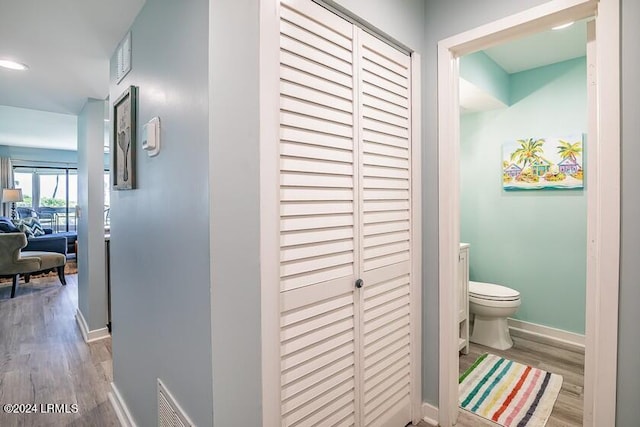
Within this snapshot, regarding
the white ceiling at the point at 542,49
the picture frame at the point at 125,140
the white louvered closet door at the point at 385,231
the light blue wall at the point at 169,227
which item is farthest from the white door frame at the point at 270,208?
the white ceiling at the point at 542,49

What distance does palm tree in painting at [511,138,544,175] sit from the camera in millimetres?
2967

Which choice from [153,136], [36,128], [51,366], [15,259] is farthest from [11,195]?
[153,136]

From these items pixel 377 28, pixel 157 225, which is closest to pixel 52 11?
pixel 157 225

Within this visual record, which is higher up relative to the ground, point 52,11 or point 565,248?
point 52,11

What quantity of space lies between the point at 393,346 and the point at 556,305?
211 centimetres

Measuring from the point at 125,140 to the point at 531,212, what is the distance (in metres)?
3.23

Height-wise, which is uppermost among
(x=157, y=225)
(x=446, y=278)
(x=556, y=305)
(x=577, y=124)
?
(x=577, y=124)

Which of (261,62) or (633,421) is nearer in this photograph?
(261,62)

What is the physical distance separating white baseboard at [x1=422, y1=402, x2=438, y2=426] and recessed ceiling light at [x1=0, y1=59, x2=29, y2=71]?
3.34m

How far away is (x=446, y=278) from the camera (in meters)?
1.78

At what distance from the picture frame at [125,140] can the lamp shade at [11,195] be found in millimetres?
6727

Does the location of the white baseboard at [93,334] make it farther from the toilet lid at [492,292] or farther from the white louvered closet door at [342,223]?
the toilet lid at [492,292]

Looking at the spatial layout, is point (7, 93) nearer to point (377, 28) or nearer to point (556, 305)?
point (377, 28)

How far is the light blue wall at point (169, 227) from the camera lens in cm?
107
